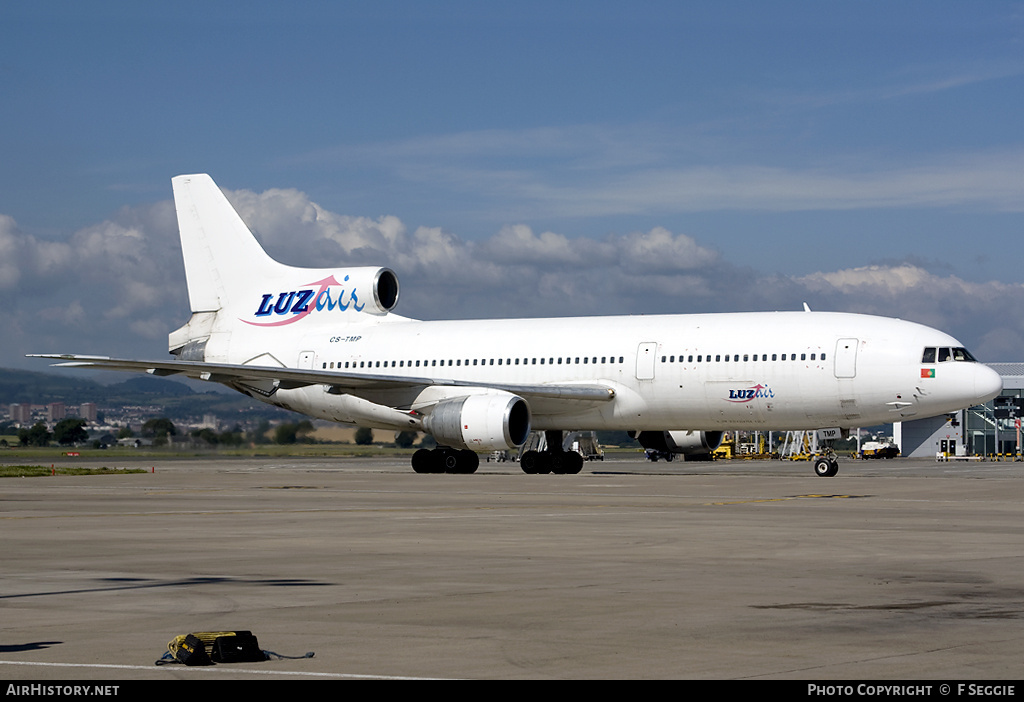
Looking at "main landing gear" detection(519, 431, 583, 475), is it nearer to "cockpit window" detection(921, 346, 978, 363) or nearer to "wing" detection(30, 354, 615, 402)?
"wing" detection(30, 354, 615, 402)

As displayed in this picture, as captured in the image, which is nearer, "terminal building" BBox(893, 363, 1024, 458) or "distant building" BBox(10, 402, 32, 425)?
"distant building" BBox(10, 402, 32, 425)

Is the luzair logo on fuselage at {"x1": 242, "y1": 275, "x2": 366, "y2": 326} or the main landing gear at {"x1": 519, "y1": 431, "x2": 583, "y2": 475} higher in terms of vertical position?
the luzair logo on fuselage at {"x1": 242, "y1": 275, "x2": 366, "y2": 326}

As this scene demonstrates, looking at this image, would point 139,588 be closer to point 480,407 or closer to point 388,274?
point 480,407

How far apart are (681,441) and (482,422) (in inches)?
413

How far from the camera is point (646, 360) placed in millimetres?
38406

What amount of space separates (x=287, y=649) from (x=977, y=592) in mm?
6335

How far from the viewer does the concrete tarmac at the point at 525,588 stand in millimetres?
7949

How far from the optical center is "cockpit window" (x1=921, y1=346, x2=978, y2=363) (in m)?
35.4

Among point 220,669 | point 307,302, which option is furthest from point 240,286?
point 220,669

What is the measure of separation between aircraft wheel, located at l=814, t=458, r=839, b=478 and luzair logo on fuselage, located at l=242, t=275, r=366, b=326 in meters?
17.0

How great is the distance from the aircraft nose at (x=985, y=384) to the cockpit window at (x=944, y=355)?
0.51 m

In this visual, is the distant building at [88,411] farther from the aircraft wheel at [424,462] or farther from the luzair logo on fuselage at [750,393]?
the luzair logo on fuselage at [750,393]

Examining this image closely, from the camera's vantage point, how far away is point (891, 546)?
1583cm

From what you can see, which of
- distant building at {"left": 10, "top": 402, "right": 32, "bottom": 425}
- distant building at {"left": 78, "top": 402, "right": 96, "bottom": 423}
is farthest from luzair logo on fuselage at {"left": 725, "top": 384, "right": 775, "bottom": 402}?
distant building at {"left": 78, "top": 402, "right": 96, "bottom": 423}
